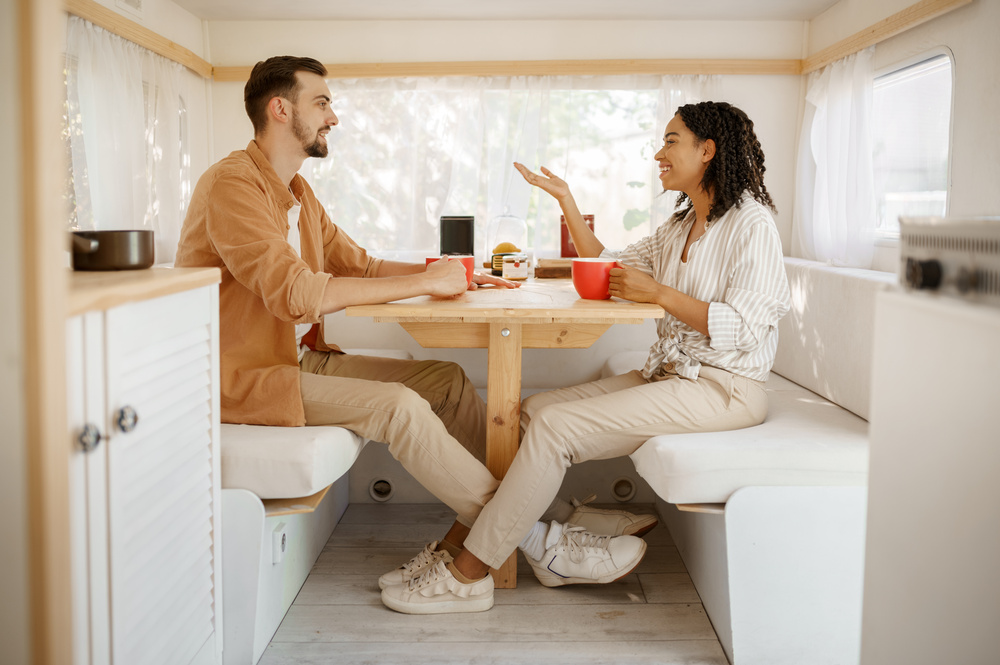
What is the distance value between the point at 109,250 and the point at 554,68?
2.63 meters

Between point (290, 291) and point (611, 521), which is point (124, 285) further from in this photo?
point (611, 521)

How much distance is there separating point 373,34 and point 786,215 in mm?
2115

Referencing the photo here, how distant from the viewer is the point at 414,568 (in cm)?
214

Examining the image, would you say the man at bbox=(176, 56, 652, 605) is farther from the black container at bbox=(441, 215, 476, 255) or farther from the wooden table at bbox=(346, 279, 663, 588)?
the black container at bbox=(441, 215, 476, 255)

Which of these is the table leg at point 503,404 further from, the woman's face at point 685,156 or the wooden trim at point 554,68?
the wooden trim at point 554,68

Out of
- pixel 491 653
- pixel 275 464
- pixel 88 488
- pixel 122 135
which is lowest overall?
pixel 491 653

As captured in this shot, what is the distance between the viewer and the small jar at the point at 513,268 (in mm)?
2674

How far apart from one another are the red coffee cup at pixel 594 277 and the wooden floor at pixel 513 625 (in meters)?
0.84

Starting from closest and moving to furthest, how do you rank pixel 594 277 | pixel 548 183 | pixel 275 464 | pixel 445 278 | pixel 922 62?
pixel 275 464
pixel 445 278
pixel 594 277
pixel 548 183
pixel 922 62

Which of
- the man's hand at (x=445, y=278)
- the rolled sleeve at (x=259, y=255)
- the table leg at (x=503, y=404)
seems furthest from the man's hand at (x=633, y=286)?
the rolled sleeve at (x=259, y=255)

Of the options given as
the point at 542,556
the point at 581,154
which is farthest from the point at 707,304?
the point at 581,154

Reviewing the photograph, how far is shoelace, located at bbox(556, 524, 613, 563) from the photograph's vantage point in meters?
2.14

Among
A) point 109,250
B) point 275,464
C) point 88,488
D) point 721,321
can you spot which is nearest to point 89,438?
point 88,488

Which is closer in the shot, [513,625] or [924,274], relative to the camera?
[924,274]
